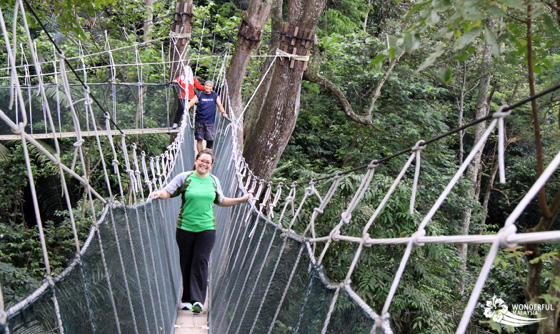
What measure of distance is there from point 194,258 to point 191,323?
1.55ft

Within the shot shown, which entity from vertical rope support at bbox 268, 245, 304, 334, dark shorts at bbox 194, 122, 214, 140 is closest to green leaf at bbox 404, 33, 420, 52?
vertical rope support at bbox 268, 245, 304, 334

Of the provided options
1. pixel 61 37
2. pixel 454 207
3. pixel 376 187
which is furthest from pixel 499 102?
pixel 61 37

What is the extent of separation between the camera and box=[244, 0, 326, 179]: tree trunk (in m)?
4.66

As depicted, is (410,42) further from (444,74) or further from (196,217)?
(196,217)

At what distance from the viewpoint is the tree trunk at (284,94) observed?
466cm

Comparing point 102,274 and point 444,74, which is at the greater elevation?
point 444,74

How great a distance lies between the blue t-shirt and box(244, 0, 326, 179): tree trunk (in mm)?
539

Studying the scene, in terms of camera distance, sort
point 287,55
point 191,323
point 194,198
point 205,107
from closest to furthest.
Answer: point 194,198, point 191,323, point 287,55, point 205,107

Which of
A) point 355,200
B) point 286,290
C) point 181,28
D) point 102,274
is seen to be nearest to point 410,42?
point 355,200

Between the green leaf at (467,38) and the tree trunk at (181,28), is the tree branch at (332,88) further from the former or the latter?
the green leaf at (467,38)

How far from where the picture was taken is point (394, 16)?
10.6 m

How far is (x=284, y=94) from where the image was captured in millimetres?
4742

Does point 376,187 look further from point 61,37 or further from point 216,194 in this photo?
point 61,37

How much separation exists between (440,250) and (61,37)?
9016mm
